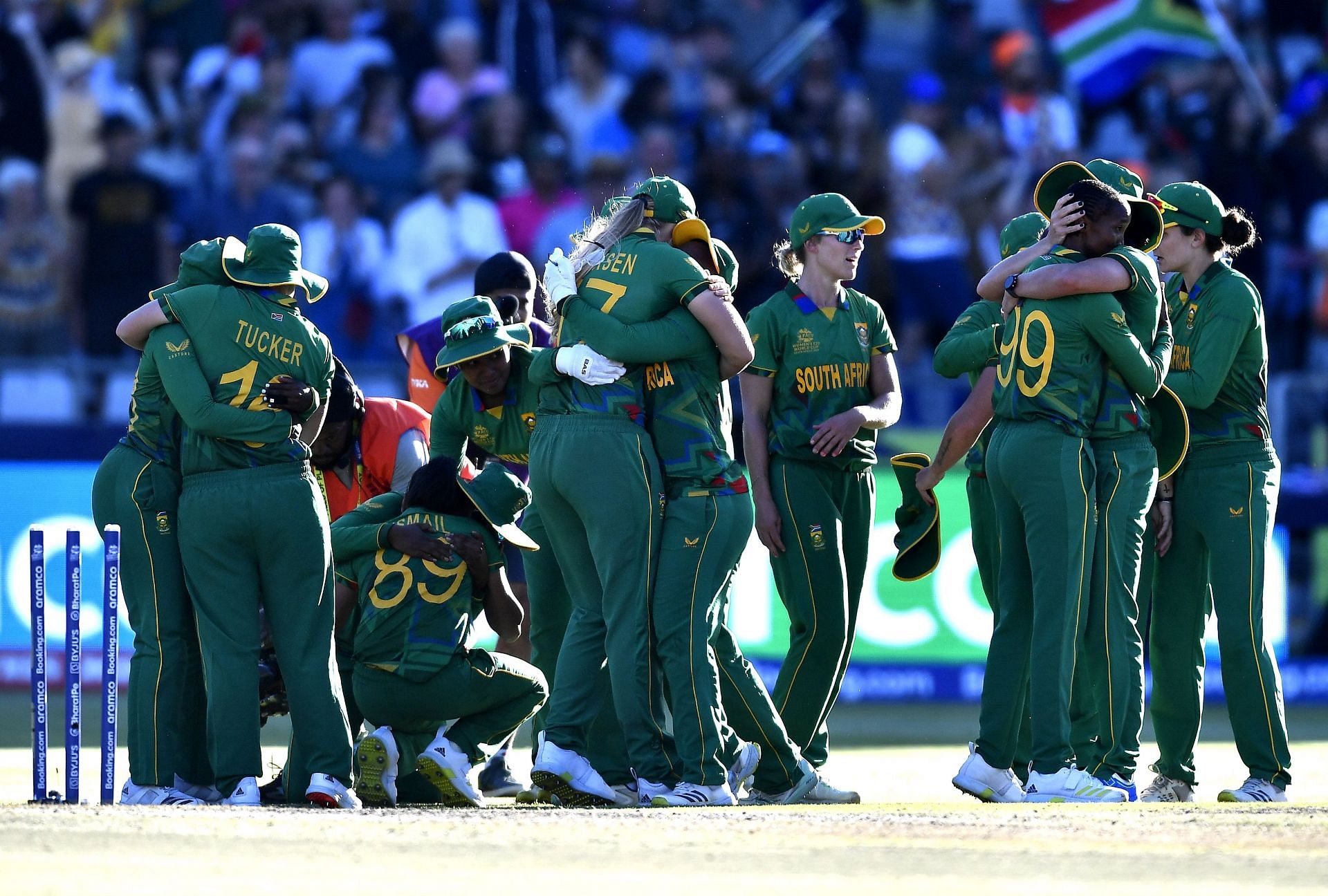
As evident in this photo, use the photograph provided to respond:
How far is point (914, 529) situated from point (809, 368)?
2.70ft

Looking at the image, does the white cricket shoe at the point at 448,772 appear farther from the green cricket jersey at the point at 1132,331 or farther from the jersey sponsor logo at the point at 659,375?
the green cricket jersey at the point at 1132,331

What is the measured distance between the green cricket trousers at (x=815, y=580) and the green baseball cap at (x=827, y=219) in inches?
34.1

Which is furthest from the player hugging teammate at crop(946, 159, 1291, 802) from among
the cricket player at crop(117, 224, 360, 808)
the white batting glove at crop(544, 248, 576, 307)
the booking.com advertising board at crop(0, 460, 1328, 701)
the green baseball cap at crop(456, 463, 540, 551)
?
the booking.com advertising board at crop(0, 460, 1328, 701)

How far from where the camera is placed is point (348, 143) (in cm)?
1559

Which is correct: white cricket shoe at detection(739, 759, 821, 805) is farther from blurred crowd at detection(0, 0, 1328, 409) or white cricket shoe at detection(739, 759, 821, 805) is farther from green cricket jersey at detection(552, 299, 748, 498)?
blurred crowd at detection(0, 0, 1328, 409)

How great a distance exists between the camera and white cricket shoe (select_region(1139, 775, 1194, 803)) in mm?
7281

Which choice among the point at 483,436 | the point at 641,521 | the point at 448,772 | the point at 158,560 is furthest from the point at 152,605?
the point at 641,521

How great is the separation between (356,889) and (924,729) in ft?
24.2

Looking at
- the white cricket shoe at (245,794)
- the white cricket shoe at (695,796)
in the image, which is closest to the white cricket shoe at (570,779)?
the white cricket shoe at (695,796)

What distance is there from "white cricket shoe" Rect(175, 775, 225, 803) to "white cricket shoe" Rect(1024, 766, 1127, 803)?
2771mm

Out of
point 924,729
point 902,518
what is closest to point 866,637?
point 924,729

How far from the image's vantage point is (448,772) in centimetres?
660

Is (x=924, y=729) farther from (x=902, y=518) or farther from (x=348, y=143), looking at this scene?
(x=348, y=143)

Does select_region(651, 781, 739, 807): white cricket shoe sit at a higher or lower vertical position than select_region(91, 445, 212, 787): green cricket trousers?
lower
